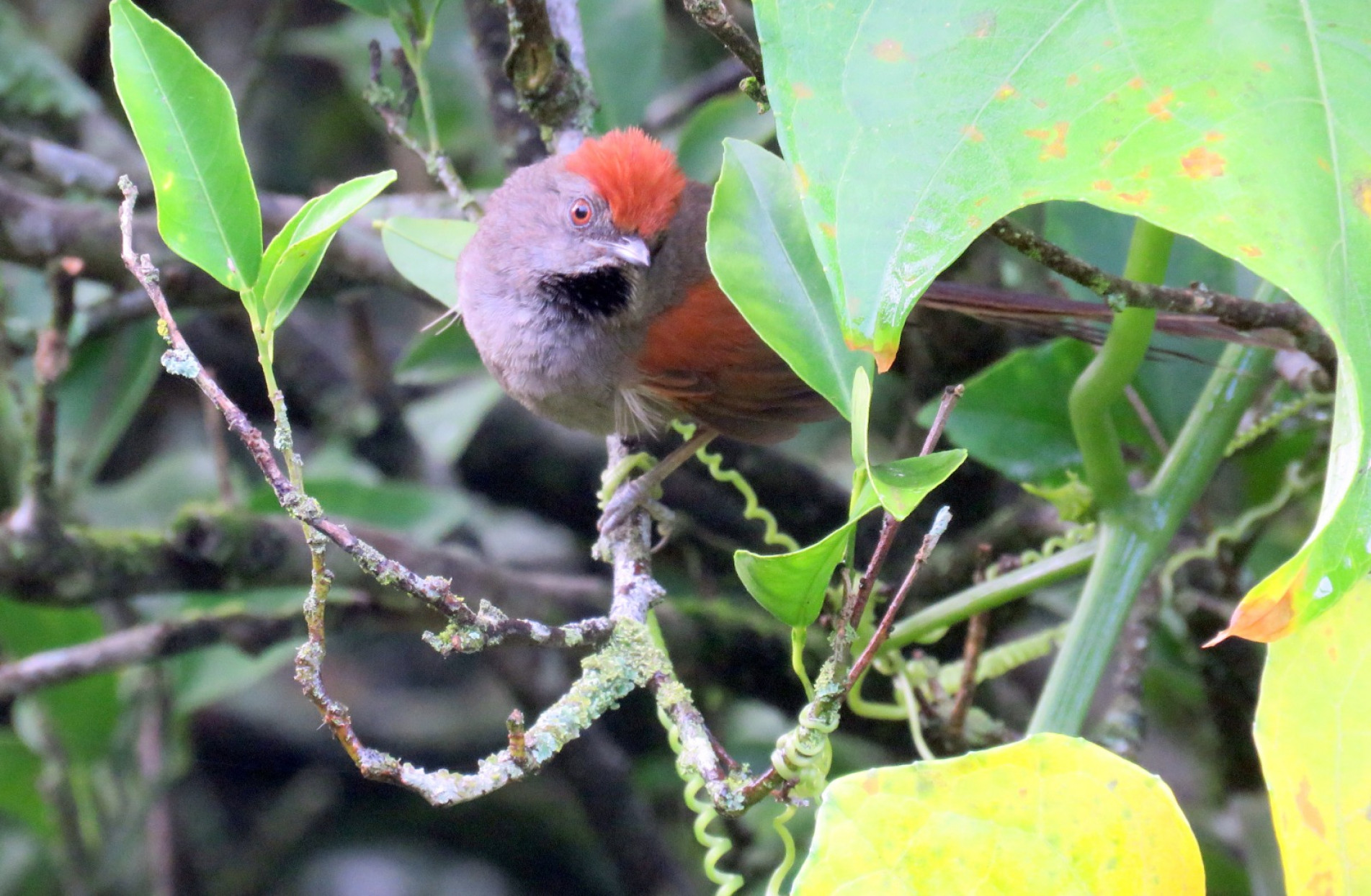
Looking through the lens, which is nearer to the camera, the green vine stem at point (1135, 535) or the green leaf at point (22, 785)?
the green vine stem at point (1135, 535)

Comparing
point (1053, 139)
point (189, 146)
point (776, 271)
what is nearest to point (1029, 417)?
point (776, 271)

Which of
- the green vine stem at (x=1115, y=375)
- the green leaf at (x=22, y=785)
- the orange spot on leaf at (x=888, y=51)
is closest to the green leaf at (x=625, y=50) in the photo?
the green vine stem at (x=1115, y=375)

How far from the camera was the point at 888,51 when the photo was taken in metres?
0.96

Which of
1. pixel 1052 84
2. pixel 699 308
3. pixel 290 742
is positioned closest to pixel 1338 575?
pixel 1052 84

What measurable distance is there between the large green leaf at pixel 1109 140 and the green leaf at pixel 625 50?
1706mm

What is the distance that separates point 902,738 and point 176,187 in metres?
1.70

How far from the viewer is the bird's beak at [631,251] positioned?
226 cm

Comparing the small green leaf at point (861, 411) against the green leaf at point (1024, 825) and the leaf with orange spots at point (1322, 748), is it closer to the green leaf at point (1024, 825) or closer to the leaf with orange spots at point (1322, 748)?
the green leaf at point (1024, 825)

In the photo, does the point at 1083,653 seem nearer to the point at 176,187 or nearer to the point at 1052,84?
the point at 1052,84

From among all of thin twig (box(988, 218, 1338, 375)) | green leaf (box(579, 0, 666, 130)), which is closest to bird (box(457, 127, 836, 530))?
green leaf (box(579, 0, 666, 130))

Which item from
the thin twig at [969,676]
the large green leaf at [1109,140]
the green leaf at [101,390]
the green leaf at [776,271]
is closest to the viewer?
the large green leaf at [1109,140]

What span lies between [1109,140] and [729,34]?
1.16ft

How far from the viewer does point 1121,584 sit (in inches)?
55.9

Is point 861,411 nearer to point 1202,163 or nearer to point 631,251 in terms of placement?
point 1202,163
